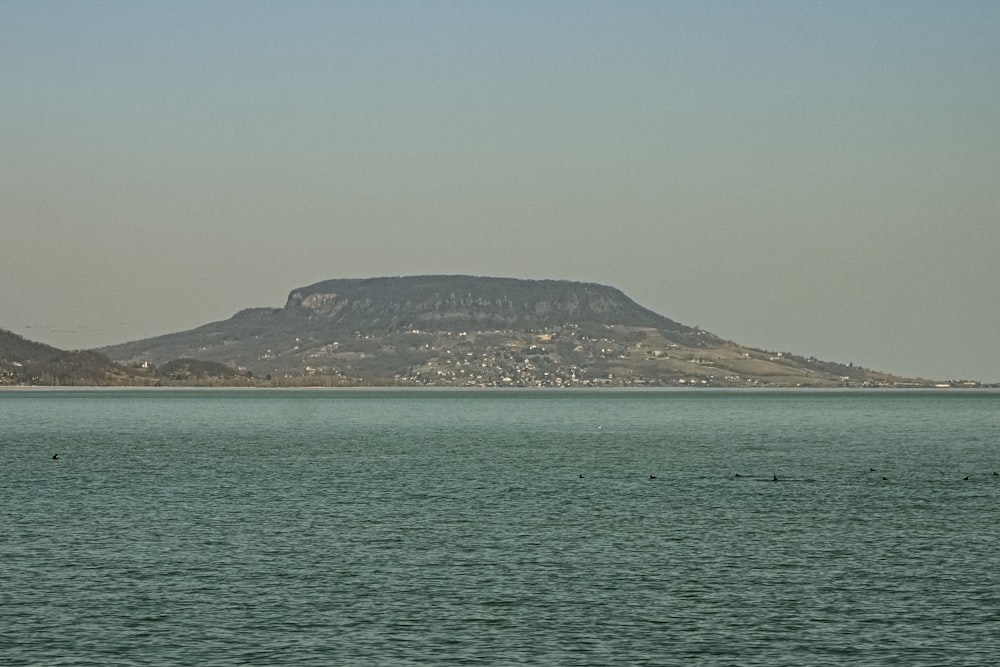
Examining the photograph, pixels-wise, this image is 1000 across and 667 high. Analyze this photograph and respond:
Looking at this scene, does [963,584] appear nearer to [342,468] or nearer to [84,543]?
[84,543]

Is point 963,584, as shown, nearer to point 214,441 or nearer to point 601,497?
point 601,497

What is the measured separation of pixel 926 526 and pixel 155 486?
50.4m

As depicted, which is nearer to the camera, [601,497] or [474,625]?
[474,625]

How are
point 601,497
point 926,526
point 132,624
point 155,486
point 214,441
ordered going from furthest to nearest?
point 214,441, point 155,486, point 601,497, point 926,526, point 132,624

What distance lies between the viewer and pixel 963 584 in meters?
48.5

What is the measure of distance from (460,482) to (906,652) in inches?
2420

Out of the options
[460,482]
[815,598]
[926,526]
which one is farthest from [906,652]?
[460,482]

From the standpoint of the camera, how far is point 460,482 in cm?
9731

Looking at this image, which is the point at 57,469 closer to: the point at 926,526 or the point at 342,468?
the point at 342,468

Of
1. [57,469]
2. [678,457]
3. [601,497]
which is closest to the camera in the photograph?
[601,497]

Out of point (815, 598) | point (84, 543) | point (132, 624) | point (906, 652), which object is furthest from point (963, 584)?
point (84, 543)

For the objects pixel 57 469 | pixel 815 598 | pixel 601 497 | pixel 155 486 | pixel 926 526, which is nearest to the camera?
pixel 815 598

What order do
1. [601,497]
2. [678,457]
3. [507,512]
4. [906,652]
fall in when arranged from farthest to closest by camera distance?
[678,457] → [601,497] → [507,512] → [906,652]

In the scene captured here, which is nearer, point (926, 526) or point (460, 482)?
point (926, 526)
